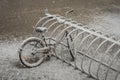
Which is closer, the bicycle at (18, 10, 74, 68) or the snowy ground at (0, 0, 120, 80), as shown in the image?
the snowy ground at (0, 0, 120, 80)

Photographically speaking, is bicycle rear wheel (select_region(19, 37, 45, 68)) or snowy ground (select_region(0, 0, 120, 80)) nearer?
snowy ground (select_region(0, 0, 120, 80))

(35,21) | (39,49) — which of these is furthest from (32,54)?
(35,21)

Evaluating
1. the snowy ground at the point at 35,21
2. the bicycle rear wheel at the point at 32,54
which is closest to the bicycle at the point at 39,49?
the bicycle rear wheel at the point at 32,54

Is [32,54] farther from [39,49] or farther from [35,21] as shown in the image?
[35,21]

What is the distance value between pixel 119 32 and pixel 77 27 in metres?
3.49

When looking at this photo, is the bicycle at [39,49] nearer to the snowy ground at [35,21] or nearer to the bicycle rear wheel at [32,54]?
the bicycle rear wheel at [32,54]

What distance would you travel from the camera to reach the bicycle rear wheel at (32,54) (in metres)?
7.53

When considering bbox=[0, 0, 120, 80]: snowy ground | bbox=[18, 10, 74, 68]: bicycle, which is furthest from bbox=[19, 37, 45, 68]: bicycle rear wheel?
bbox=[0, 0, 120, 80]: snowy ground

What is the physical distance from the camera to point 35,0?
14328 mm

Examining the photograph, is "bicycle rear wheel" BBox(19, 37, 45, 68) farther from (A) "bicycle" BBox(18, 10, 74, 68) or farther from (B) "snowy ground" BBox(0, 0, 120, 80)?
(B) "snowy ground" BBox(0, 0, 120, 80)

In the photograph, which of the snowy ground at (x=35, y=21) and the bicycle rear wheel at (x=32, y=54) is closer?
the snowy ground at (x=35, y=21)

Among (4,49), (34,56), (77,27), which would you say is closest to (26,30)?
(4,49)

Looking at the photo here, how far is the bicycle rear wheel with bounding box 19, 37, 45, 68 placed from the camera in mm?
7531

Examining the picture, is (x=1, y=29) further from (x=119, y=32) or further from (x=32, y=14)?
(x=119, y=32)
